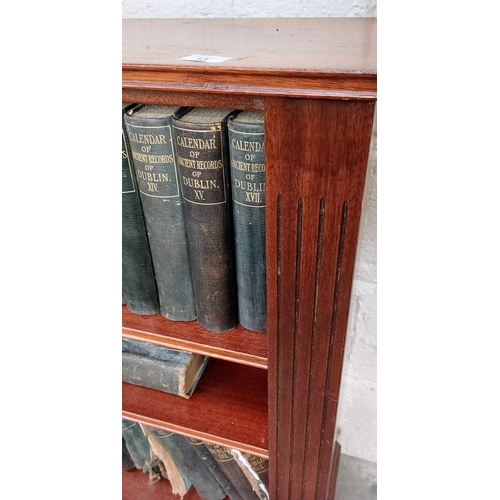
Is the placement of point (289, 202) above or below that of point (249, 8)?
below

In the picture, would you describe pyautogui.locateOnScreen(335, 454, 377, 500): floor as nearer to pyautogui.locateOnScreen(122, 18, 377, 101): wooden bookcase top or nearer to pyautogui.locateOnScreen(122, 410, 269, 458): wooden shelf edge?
pyautogui.locateOnScreen(122, 410, 269, 458): wooden shelf edge

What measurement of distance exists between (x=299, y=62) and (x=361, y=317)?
1.99ft

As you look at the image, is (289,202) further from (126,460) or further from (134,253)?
(126,460)

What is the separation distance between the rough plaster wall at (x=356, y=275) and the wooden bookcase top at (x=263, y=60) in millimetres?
63

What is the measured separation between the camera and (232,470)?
841 millimetres

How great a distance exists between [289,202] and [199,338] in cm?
26

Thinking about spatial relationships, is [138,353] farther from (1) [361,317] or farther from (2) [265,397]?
(1) [361,317]

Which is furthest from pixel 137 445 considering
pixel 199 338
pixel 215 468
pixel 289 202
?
pixel 289 202

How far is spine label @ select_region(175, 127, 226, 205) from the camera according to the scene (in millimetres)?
453

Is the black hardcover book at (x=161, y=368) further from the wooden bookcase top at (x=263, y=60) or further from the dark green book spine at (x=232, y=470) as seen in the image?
the wooden bookcase top at (x=263, y=60)

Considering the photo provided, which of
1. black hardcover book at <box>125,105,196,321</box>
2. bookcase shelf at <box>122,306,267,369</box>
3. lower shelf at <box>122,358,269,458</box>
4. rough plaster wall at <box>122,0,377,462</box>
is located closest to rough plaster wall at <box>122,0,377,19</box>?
rough plaster wall at <box>122,0,377,462</box>

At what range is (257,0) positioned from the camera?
2.24ft

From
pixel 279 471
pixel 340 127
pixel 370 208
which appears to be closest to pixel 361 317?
pixel 370 208

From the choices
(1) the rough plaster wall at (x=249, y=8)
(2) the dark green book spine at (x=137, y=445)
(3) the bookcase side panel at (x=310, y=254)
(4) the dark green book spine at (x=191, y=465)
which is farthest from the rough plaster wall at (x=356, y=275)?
(2) the dark green book spine at (x=137, y=445)
